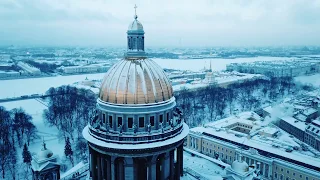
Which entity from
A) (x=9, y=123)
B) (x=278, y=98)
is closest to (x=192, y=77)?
(x=278, y=98)

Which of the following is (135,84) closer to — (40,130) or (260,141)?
(260,141)

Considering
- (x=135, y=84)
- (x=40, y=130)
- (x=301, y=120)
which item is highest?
(x=135, y=84)

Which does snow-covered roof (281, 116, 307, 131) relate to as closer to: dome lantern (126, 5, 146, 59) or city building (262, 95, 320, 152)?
city building (262, 95, 320, 152)

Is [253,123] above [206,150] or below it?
above

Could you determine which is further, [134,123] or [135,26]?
[135,26]

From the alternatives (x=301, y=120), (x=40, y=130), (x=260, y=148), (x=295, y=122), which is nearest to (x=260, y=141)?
(x=260, y=148)

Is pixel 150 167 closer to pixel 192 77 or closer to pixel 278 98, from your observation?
pixel 278 98

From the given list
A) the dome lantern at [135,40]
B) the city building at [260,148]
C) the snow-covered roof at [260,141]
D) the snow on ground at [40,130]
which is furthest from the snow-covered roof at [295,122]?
the dome lantern at [135,40]
